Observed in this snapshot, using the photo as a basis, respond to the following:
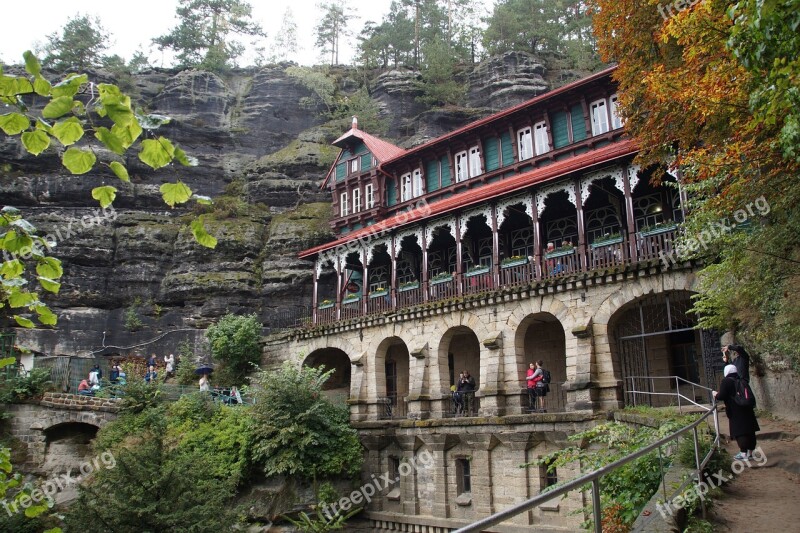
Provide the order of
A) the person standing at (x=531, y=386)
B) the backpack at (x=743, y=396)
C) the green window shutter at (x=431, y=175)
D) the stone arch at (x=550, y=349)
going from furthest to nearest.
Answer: the green window shutter at (x=431, y=175) < the stone arch at (x=550, y=349) < the person standing at (x=531, y=386) < the backpack at (x=743, y=396)

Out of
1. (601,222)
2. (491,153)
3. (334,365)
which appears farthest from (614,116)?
(334,365)

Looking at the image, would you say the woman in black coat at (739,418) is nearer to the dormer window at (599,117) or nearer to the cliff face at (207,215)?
the dormer window at (599,117)

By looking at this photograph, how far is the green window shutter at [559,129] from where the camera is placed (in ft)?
A: 92.5

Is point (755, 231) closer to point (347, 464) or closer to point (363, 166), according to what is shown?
point (347, 464)

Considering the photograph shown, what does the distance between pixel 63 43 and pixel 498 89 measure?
110 ft

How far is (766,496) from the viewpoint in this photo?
8.59 metres

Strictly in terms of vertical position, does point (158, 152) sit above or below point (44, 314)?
above

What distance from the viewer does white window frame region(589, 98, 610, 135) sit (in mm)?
26859

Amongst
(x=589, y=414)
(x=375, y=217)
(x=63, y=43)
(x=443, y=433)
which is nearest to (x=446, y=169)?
(x=375, y=217)

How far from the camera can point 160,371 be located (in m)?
31.1

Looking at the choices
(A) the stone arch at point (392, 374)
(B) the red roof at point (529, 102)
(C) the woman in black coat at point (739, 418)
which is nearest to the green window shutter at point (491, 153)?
(B) the red roof at point (529, 102)

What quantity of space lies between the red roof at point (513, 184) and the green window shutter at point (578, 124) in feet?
3.84

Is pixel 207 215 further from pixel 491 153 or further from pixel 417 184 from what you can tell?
pixel 491 153

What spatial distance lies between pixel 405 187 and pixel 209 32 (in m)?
32.1
